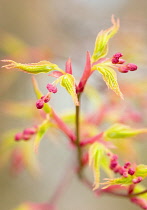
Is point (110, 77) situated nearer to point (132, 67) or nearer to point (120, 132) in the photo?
point (132, 67)

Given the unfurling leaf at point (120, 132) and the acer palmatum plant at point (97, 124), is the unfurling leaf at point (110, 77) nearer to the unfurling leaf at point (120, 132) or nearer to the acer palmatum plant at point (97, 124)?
the acer palmatum plant at point (97, 124)

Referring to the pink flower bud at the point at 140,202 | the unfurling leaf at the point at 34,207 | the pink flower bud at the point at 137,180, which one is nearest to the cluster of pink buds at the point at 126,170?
the pink flower bud at the point at 137,180

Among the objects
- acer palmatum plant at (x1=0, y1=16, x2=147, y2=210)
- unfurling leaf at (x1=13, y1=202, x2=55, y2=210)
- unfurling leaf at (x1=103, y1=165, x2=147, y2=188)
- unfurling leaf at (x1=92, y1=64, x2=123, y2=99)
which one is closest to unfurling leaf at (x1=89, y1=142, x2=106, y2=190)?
acer palmatum plant at (x1=0, y1=16, x2=147, y2=210)

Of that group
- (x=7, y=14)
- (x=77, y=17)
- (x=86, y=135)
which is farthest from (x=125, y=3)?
(x=86, y=135)

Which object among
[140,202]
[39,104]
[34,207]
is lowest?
[34,207]

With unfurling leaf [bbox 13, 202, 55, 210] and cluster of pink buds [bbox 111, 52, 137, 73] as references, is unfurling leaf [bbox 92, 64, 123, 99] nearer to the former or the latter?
cluster of pink buds [bbox 111, 52, 137, 73]

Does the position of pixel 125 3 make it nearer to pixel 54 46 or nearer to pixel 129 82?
pixel 54 46

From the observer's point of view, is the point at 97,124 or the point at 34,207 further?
the point at 97,124

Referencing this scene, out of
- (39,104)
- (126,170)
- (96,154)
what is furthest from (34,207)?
(39,104)
